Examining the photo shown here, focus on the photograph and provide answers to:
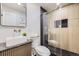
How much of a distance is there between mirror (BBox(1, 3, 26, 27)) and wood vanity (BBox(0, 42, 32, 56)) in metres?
0.31

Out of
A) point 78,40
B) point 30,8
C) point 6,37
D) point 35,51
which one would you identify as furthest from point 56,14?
point 6,37

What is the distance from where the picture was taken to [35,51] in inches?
61.1

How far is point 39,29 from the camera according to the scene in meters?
1.65

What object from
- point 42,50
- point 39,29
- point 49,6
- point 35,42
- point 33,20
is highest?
point 49,6

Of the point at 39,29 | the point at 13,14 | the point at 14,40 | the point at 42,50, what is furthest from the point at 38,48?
the point at 13,14

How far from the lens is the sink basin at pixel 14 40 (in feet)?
4.44

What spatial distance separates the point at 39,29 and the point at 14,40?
43 cm

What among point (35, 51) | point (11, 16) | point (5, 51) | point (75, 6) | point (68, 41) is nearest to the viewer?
point (5, 51)

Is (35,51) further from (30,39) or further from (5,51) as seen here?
(5,51)

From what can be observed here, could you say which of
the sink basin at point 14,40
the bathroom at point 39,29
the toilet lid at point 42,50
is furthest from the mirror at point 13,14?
the toilet lid at point 42,50

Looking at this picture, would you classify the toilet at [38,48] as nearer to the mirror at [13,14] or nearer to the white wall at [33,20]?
the white wall at [33,20]

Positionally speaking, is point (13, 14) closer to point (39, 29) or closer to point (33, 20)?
point (33, 20)

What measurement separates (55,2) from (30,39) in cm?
67

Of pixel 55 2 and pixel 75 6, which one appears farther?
pixel 75 6
